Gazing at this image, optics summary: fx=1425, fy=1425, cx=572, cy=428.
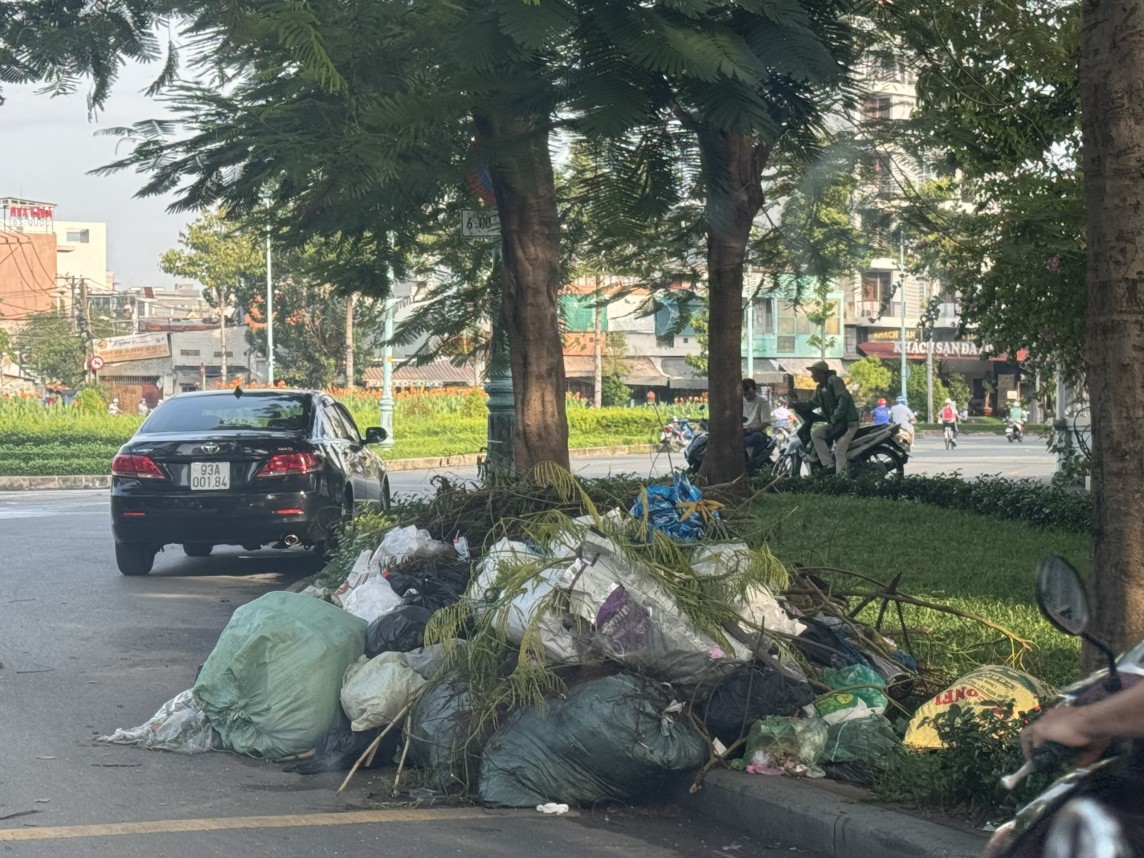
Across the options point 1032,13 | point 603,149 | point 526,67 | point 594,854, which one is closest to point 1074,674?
point 594,854

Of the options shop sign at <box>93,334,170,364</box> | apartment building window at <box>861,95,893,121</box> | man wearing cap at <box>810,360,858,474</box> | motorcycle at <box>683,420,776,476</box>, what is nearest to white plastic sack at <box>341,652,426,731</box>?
apartment building window at <box>861,95,893,121</box>

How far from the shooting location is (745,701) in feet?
18.0

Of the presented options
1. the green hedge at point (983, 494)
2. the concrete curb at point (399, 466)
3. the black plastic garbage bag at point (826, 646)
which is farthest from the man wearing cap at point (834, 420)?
the black plastic garbage bag at point (826, 646)

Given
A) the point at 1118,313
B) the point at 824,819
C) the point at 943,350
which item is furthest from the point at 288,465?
the point at 943,350

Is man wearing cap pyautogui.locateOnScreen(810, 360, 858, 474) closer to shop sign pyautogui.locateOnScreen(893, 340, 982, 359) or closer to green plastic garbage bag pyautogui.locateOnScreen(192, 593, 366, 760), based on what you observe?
green plastic garbage bag pyautogui.locateOnScreen(192, 593, 366, 760)

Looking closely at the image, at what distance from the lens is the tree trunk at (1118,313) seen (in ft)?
15.4

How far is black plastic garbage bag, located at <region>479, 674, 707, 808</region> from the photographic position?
521 centimetres

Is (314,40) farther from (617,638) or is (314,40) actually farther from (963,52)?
(963,52)

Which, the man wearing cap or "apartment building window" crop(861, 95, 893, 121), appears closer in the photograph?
"apartment building window" crop(861, 95, 893, 121)

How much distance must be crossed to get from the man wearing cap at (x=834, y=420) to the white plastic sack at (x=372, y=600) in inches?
441

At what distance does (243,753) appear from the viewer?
20.2 feet

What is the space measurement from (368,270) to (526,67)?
611cm

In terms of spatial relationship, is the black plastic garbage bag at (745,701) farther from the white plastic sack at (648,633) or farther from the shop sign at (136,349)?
the shop sign at (136,349)

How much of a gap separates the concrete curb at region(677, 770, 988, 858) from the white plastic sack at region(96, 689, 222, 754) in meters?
2.22
